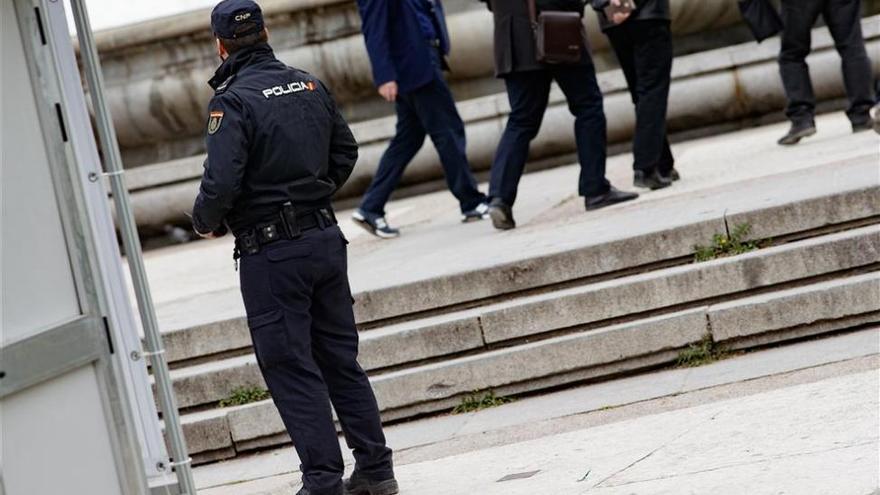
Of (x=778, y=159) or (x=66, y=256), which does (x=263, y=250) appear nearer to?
(x=66, y=256)

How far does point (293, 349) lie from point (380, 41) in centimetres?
432

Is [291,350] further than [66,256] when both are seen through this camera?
Yes

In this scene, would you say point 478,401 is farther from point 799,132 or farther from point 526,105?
point 799,132

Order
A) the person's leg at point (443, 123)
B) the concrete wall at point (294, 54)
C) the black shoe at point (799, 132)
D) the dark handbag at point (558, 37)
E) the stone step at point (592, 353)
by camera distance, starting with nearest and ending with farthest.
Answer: the stone step at point (592, 353)
the dark handbag at point (558, 37)
the person's leg at point (443, 123)
the black shoe at point (799, 132)
the concrete wall at point (294, 54)

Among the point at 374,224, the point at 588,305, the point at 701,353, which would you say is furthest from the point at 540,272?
the point at 374,224

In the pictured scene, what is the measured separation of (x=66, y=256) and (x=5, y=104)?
1.38 ft

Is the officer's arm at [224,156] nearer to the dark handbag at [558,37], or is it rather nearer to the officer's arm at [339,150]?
the officer's arm at [339,150]

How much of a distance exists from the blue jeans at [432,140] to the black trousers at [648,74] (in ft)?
3.52

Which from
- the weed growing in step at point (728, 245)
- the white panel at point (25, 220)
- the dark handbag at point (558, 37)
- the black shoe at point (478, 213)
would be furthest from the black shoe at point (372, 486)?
the black shoe at point (478, 213)

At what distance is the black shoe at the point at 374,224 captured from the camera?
34.0 ft

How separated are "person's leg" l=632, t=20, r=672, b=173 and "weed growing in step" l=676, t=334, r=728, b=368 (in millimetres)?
2520

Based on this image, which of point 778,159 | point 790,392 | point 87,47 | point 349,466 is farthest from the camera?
point 778,159

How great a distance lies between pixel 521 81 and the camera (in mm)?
9211

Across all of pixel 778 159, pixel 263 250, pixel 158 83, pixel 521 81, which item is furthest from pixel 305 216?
pixel 158 83
